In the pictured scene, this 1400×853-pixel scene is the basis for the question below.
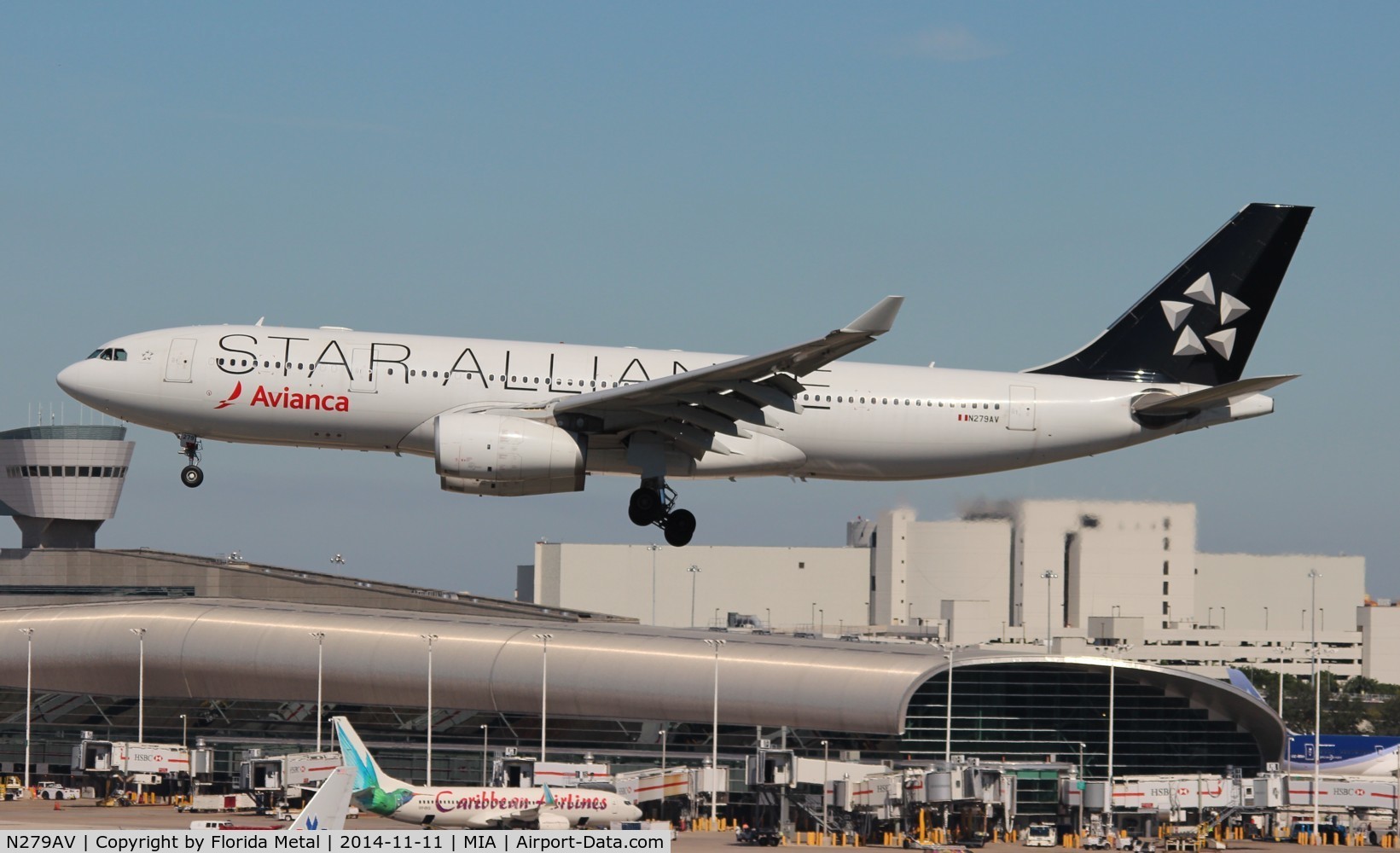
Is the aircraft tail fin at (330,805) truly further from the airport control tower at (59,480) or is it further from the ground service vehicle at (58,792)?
the airport control tower at (59,480)

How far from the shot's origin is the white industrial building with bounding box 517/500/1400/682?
12925cm

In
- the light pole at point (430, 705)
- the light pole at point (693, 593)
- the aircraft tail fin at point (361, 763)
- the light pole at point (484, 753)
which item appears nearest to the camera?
the aircraft tail fin at point (361, 763)

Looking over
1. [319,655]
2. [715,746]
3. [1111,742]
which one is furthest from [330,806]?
[319,655]

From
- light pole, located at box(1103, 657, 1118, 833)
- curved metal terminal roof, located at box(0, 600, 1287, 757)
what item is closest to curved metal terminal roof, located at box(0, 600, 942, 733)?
curved metal terminal roof, located at box(0, 600, 1287, 757)

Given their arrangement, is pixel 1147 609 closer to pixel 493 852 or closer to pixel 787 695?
pixel 787 695

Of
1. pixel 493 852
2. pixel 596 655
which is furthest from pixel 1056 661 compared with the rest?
pixel 493 852

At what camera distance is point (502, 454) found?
1678 inches

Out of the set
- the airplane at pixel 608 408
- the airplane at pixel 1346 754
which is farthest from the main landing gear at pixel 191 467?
the airplane at pixel 1346 754

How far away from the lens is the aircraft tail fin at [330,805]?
120ft

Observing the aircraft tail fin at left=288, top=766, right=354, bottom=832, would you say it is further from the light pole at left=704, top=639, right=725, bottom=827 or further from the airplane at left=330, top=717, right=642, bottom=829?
the light pole at left=704, top=639, right=725, bottom=827

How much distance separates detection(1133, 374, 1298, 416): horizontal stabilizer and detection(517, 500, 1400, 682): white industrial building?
69.6 m

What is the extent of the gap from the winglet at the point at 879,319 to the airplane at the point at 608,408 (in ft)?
8.70

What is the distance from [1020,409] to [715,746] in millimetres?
29099

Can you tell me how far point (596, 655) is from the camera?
263ft
